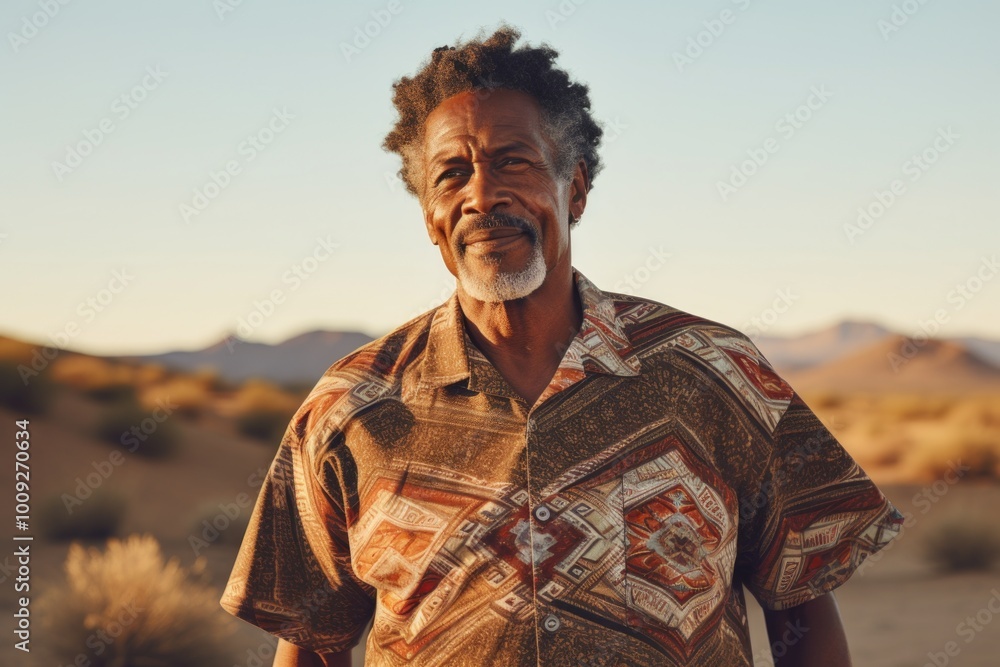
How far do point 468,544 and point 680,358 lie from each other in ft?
2.33

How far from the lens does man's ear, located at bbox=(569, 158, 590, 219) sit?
3.15 meters

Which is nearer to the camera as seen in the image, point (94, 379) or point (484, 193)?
point (484, 193)

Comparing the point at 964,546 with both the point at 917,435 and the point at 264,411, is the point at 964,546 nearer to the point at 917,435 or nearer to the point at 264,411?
the point at 917,435

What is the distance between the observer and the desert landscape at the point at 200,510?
9.95 metres

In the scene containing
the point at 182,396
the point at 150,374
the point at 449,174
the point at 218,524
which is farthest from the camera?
the point at 150,374

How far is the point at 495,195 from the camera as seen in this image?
2803 mm

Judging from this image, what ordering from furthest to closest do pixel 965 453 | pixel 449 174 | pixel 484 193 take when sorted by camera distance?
pixel 965 453 < pixel 449 174 < pixel 484 193

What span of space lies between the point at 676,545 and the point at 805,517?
404 millimetres

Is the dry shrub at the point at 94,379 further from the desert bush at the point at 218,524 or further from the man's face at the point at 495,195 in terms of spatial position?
the man's face at the point at 495,195

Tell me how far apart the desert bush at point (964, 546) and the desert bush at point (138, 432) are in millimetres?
13974

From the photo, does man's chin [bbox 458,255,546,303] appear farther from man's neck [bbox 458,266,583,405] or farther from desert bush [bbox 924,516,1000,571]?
desert bush [bbox 924,516,1000,571]

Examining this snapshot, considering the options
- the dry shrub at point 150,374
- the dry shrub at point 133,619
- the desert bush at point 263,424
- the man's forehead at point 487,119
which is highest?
the dry shrub at point 150,374

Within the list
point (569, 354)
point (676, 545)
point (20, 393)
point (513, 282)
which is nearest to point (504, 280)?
point (513, 282)

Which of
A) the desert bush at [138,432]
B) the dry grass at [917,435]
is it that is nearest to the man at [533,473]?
the dry grass at [917,435]
